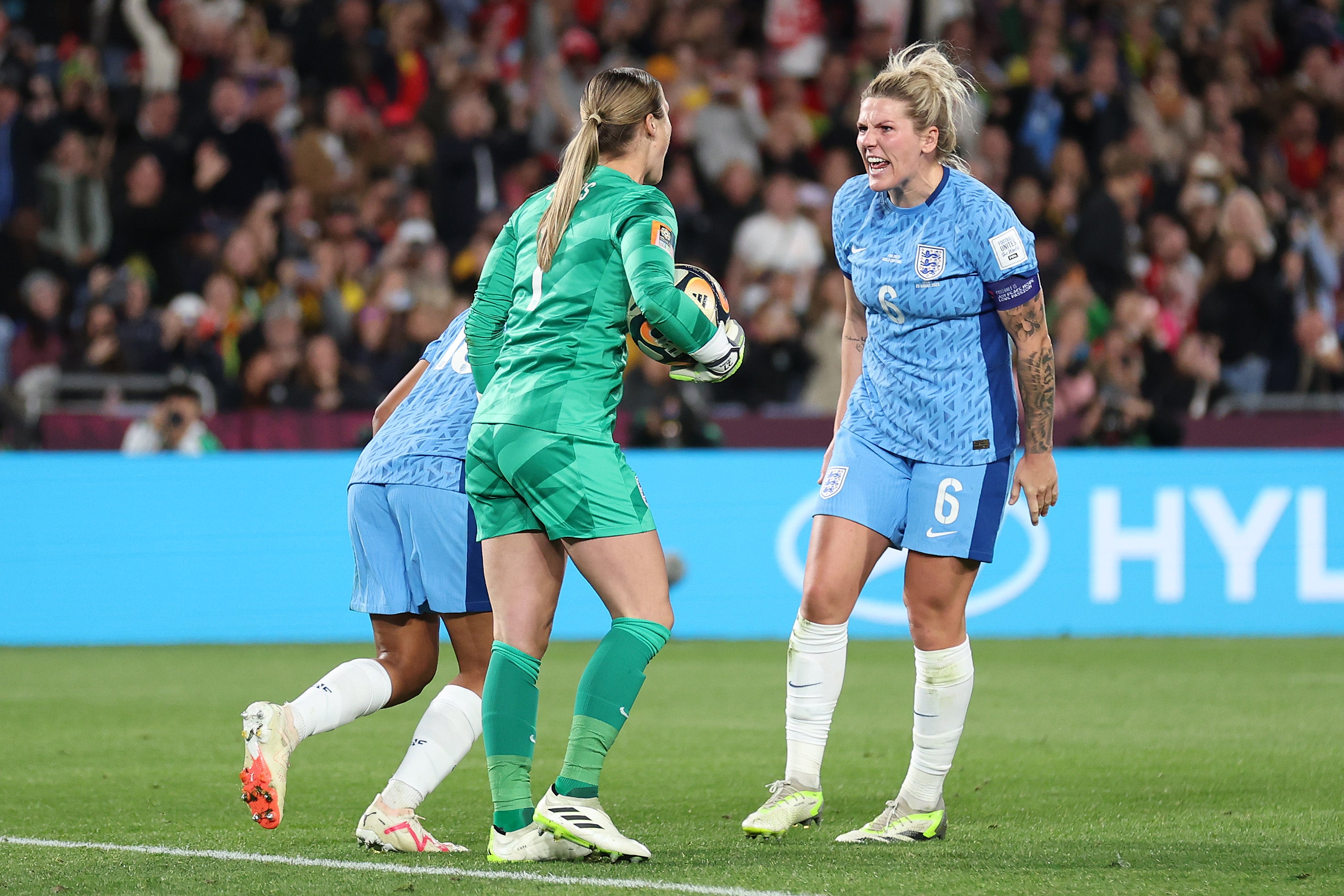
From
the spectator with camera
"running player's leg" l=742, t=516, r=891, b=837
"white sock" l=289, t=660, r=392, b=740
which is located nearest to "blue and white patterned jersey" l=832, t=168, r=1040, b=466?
"running player's leg" l=742, t=516, r=891, b=837

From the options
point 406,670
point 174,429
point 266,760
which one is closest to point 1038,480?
point 406,670

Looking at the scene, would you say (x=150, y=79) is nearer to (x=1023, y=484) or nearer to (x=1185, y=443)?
(x=1185, y=443)

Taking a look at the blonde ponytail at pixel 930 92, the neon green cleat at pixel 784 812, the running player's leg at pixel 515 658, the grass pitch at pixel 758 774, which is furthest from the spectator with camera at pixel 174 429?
the running player's leg at pixel 515 658

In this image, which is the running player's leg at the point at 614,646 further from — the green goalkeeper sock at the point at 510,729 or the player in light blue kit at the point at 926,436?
the player in light blue kit at the point at 926,436

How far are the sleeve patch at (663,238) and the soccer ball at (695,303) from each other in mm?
70

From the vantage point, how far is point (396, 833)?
4980mm

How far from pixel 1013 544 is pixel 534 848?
7.50 meters

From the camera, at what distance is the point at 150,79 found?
16172 mm

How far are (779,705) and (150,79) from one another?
1025cm

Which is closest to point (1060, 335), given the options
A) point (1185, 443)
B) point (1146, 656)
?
point (1185, 443)

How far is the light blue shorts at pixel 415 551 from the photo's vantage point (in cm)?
513

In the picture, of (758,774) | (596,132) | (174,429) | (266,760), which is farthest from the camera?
(174,429)

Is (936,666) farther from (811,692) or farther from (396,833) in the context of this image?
(396,833)

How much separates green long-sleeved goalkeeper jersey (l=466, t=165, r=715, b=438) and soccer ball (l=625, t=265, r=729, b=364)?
5 centimetres
